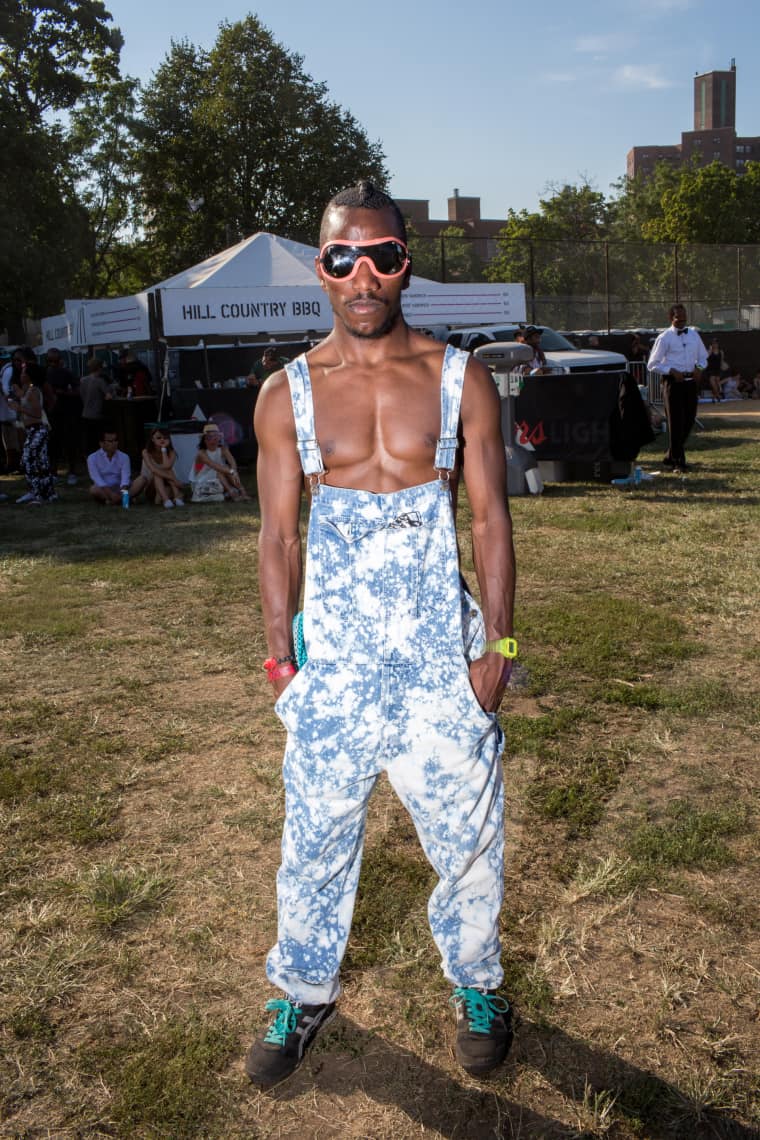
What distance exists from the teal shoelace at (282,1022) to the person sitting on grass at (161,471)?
1093cm

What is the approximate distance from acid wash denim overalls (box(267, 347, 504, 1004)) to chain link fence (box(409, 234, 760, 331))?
1204 inches

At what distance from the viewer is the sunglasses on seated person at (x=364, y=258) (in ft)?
8.25

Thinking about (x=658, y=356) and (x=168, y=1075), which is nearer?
(x=168, y=1075)

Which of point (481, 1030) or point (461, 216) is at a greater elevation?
point (461, 216)

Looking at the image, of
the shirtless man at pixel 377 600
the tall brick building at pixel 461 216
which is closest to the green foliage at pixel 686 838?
the shirtless man at pixel 377 600

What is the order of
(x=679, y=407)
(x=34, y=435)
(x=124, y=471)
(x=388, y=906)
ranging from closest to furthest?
(x=388, y=906) → (x=679, y=407) → (x=34, y=435) → (x=124, y=471)

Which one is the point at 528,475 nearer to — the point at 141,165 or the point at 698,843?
the point at 698,843

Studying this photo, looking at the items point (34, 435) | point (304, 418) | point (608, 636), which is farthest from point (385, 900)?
point (34, 435)

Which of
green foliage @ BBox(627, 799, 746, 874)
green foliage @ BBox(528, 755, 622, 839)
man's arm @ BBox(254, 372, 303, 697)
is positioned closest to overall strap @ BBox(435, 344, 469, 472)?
man's arm @ BBox(254, 372, 303, 697)

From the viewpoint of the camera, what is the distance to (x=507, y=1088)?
2.65 metres

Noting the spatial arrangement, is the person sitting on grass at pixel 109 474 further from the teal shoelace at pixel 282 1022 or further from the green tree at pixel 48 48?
the green tree at pixel 48 48

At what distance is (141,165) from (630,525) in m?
47.2

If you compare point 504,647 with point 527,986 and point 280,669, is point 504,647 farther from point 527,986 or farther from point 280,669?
point 527,986

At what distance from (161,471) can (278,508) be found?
11201 millimetres
